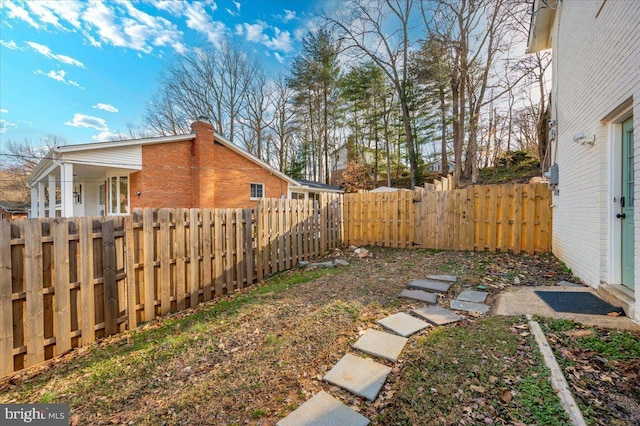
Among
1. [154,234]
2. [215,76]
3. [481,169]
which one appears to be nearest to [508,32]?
[481,169]

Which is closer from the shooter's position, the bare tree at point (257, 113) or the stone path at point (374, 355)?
the stone path at point (374, 355)

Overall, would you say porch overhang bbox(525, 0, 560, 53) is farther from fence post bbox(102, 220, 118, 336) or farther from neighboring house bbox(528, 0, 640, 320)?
fence post bbox(102, 220, 118, 336)

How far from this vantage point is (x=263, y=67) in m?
22.1

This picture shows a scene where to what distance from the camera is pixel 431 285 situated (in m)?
4.44

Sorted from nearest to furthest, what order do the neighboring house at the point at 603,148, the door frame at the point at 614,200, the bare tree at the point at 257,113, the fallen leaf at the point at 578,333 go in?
the fallen leaf at the point at 578,333
the neighboring house at the point at 603,148
the door frame at the point at 614,200
the bare tree at the point at 257,113

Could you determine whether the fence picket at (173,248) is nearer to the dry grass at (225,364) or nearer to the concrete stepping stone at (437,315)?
the dry grass at (225,364)

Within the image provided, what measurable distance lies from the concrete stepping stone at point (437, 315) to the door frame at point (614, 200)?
237 cm

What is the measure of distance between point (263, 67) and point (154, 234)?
22.4m

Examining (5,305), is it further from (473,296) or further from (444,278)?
(444,278)

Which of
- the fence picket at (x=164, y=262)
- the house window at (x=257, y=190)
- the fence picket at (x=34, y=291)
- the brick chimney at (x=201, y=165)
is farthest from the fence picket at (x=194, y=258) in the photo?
the house window at (x=257, y=190)

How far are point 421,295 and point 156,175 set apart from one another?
12.2m

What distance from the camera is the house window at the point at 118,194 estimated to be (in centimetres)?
1197

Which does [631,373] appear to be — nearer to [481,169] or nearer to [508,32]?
[508,32]

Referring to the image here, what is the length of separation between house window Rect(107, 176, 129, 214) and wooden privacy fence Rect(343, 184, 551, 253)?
1010 centimetres
